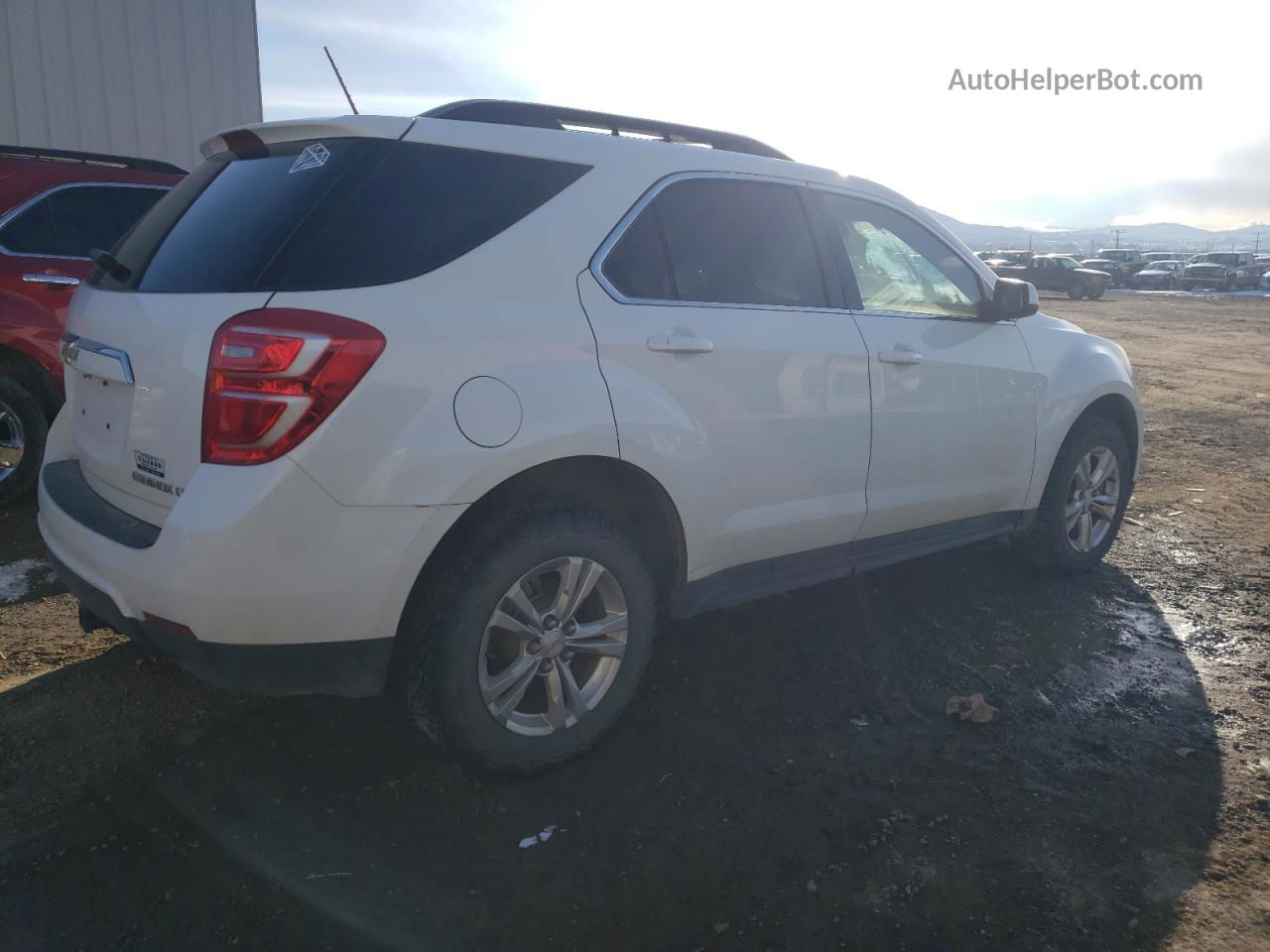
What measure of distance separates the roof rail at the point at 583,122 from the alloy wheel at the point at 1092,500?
2.22m

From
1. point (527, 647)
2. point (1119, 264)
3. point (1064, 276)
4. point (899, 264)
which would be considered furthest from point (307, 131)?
point (1119, 264)

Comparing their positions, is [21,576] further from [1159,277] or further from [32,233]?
[1159,277]

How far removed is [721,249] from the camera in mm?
3295

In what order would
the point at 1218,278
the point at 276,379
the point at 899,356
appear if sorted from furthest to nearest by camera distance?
the point at 1218,278 → the point at 899,356 → the point at 276,379

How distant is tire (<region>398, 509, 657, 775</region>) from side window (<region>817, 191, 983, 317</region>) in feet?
4.95

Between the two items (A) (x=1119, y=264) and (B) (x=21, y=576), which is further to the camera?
(A) (x=1119, y=264)

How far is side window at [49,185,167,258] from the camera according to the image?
5488mm

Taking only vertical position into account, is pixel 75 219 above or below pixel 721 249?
above

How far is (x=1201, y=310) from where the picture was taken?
30531 millimetres

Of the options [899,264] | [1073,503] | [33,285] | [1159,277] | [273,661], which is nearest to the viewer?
[273,661]

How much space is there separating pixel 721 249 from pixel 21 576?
3.42m

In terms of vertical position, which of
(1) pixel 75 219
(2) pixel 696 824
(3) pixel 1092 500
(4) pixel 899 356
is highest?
(1) pixel 75 219

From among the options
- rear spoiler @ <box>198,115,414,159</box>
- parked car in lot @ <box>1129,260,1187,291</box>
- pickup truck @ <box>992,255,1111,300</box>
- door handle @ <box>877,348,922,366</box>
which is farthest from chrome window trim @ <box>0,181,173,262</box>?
parked car in lot @ <box>1129,260,1187,291</box>

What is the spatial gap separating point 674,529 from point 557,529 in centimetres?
48
